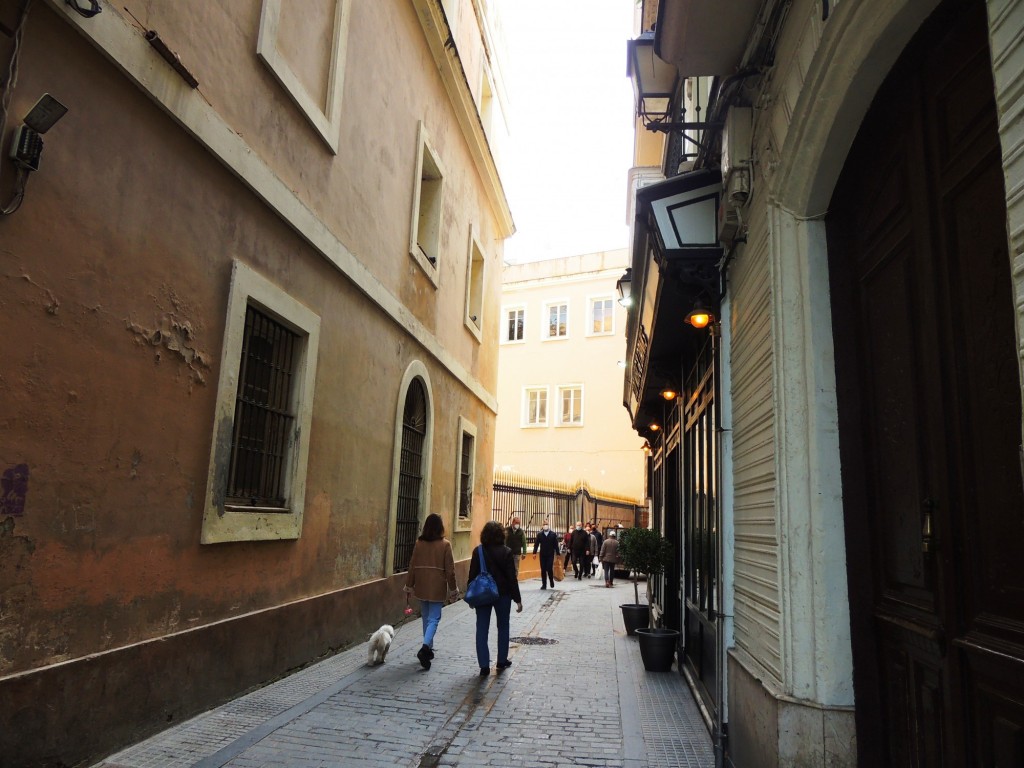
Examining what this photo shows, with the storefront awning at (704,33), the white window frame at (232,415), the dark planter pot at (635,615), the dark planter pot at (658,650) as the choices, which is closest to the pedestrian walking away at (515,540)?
the dark planter pot at (635,615)

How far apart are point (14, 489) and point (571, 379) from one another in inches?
1064

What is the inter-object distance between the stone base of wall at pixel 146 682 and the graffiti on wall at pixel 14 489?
35.7 inches

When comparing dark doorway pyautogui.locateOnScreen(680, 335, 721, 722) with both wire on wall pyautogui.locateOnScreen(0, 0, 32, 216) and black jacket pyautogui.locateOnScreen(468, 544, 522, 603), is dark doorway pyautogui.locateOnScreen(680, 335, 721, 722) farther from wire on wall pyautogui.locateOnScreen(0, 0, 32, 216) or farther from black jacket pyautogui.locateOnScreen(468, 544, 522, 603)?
wire on wall pyautogui.locateOnScreen(0, 0, 32, 216)

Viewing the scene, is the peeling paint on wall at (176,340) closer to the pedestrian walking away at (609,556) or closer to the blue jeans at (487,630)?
the blue jeans at (487,630)

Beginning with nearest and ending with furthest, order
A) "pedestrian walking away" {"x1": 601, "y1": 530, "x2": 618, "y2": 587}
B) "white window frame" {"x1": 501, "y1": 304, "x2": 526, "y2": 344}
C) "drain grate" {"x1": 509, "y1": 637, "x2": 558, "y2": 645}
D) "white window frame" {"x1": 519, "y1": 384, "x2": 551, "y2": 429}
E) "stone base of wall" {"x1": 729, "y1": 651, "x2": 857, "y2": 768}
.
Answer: "stone base of wall" {"x1": 729, "y1": 651, "x2": 857, "y2": 768} → "drain grate" {"x1": 509, "y1": 637, "x2": 558, "y2": 645} → "pedestrian walking away" {"x1": 601, "y1": 530, "x2": 618, "y2": 587} → "white window frame" {"x1": 519, "y1": 384, "x2": 551, "y2": 429} → "white window frame" {"x1": 501, "y1": 304, "x2": 526, "y2": 344}

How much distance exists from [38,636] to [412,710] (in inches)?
118

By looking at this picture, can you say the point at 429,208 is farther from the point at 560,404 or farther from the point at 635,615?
the point at 560,404

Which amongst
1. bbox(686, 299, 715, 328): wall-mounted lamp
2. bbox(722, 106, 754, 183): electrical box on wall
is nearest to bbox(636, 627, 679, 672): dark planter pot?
Answer: bbox(686, 299, 715, 328): wall-mounted lamp

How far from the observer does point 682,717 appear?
615 cm

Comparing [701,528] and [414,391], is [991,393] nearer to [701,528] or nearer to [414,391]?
[701,528]

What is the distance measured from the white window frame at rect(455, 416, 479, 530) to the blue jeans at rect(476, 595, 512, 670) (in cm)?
600

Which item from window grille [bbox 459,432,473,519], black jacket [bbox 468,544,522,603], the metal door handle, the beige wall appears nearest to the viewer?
the metal door handle

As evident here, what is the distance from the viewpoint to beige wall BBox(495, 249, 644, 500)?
29.3 m

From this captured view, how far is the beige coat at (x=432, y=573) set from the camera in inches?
311
